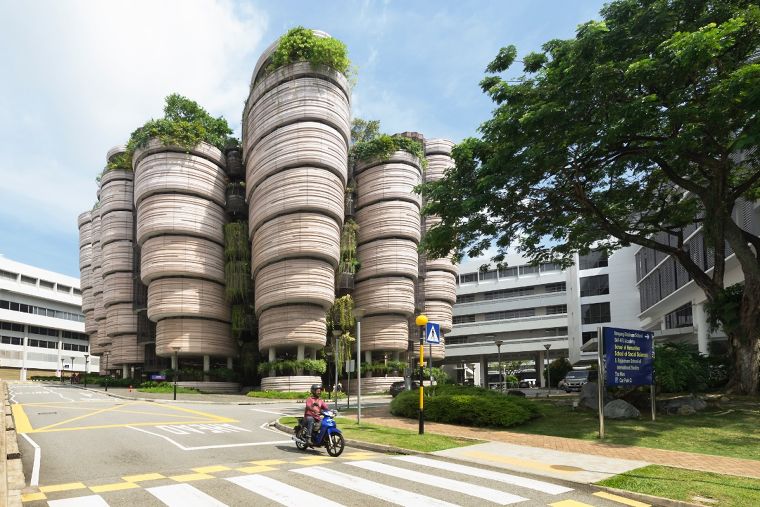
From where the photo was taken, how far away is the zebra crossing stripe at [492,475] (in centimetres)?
945

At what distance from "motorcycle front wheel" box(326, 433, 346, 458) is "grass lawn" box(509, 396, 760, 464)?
7.02m

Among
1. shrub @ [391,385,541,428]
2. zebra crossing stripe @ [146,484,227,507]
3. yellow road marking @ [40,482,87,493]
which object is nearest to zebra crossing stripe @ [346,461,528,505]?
zebra crossing stripe @ [146,484,227,507]

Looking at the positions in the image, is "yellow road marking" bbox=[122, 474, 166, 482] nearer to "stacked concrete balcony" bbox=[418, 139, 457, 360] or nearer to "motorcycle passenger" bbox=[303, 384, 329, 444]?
"motorcycle passenger" bbox=[303, 384, 329, 444]

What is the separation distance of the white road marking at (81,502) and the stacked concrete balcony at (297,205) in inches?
1585

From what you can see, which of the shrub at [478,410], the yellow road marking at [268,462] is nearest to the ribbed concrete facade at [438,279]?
the shrub at [478,410]

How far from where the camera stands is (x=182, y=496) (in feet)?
28.2

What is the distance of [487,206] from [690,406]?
1002 cm

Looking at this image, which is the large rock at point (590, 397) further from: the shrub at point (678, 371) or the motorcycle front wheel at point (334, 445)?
the motorcycle front wheel at point (334, 445)

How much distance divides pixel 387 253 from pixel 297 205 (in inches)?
487

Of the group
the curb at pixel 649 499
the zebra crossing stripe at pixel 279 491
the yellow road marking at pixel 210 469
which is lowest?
the yellow road marking at pixel 210 469

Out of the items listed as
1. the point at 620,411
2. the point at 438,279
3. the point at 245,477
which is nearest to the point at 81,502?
the point at 245,477

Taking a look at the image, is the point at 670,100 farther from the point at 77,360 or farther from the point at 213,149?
the point at 77,360

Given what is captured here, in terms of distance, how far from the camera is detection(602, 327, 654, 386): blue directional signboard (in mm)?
16141

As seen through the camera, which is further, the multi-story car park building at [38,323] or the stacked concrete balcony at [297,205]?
the multi-story car park building at [38,323]
